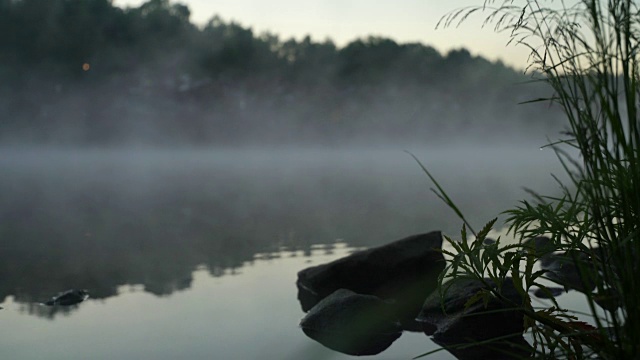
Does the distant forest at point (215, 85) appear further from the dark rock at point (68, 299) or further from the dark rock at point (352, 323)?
the dark rock at point (352, 323)

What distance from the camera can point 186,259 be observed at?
40.6ft

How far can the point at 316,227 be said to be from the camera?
16.4m

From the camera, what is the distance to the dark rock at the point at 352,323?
6.74 meters

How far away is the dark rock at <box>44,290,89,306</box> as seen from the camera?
8539 mm

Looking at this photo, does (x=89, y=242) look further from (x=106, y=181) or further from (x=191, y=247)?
(x=106, y=181)

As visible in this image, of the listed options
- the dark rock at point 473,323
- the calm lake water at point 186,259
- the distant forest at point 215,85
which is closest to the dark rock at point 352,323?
the calm lake water at point 186,259

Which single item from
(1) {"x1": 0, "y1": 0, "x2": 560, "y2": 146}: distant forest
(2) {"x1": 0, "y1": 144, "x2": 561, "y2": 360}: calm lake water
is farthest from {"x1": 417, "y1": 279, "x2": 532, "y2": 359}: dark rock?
(1) {"x1": 0, "y1": 0, "x2": 560, "y2": 146}: distant forest

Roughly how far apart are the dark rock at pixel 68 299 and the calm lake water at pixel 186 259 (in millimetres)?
136

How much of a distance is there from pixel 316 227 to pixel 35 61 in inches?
3144

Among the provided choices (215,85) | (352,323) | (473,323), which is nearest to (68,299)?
(352,323)

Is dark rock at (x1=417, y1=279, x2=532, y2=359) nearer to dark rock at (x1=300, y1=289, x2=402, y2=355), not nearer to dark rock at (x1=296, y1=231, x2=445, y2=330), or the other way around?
dark rock at (x1=300, y1=289, x2=402, y2=355)

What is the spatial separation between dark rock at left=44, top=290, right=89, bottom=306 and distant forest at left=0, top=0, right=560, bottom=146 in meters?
83.7

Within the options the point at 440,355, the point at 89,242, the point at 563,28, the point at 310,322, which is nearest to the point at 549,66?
the point at 563,28

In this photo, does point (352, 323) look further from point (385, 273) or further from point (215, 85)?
point (215, 85)
